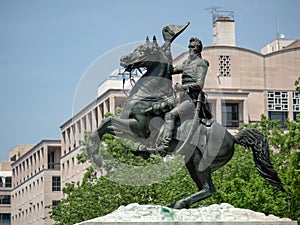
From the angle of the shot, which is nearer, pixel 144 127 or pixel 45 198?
pixel 144 127

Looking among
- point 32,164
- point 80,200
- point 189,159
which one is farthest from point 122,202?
point 32,164

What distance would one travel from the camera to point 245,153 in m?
45.9

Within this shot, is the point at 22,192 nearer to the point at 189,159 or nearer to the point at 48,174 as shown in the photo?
the point at 48,174

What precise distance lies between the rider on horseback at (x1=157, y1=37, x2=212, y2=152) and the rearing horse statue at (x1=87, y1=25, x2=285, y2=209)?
185 mm

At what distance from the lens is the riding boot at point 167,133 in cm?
1941

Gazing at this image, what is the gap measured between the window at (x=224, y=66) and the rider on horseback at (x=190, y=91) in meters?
57.1

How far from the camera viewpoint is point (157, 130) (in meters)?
19.8

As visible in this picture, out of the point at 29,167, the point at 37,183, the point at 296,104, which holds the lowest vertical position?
the point at 37,183

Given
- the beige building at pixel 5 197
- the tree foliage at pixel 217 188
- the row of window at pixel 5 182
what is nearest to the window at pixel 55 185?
the beige building at pixel 5 197

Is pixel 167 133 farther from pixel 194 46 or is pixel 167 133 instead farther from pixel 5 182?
pixel 5 182

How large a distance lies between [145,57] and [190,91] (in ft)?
3.85

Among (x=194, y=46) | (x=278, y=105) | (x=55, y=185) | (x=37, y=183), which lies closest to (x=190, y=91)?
(x=194, y=46)

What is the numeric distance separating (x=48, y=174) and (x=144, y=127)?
285ft

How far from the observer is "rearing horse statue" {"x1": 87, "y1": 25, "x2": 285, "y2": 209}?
1961 cm
